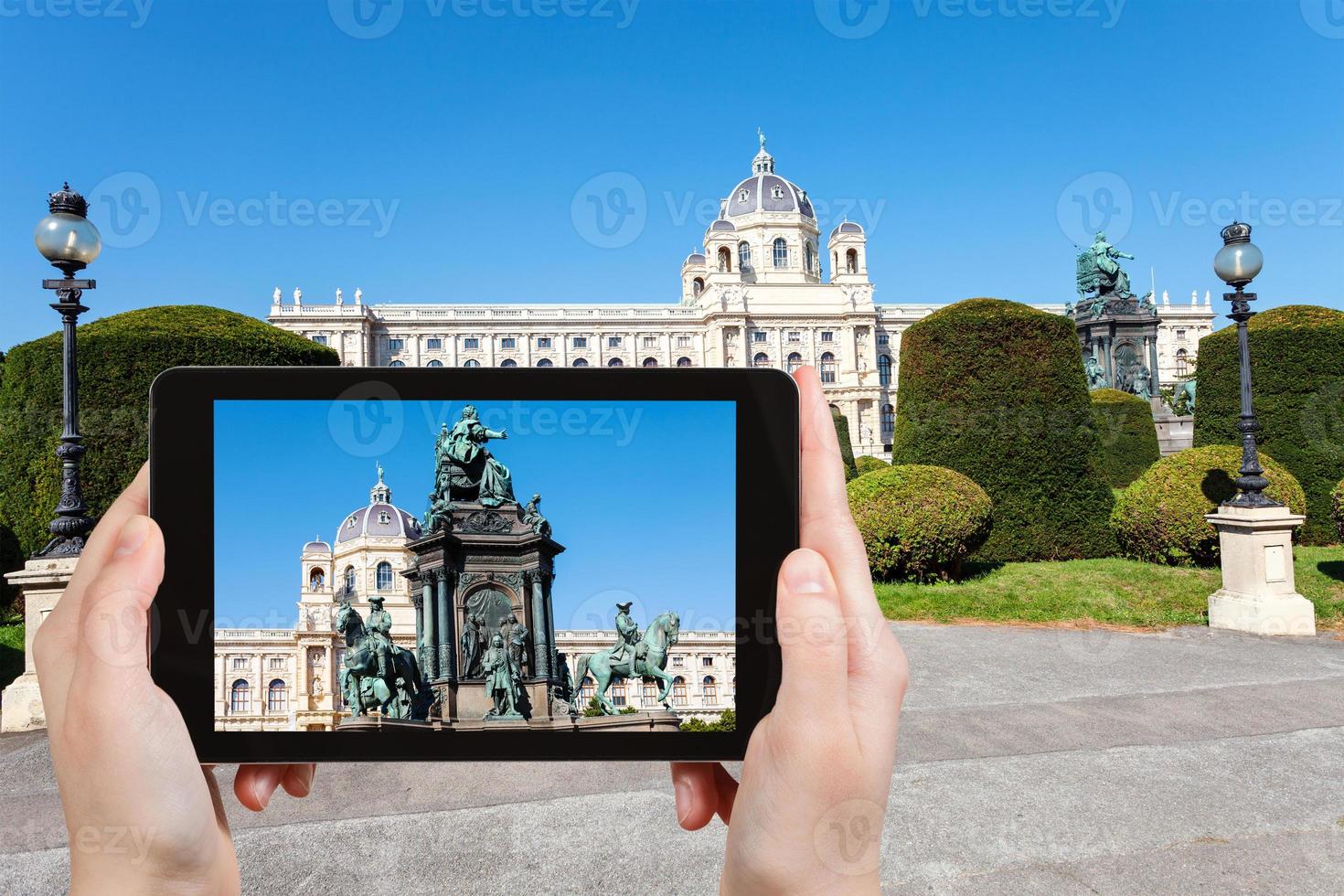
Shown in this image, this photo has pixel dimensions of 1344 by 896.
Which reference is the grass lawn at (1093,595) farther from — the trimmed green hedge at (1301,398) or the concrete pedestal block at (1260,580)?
the trimmed green hedge at (1301,398)

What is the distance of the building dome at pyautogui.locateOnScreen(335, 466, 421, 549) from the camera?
5.43 feet

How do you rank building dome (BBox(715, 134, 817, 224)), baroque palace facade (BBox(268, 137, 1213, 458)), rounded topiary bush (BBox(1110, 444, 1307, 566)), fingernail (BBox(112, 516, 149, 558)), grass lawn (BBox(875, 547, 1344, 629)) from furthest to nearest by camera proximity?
building dome (BBox(715, 134, 817, 224))
baroque palace facade (BBox(268, 137, 1213, 458))
rounded topiary bush (BBox(1110, 444, 1307, 566))
grass lawn (BBox(875, 547, 1344, 629))
fingernail (BBox(112, 516, 149, 558))

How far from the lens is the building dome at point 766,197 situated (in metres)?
70.7

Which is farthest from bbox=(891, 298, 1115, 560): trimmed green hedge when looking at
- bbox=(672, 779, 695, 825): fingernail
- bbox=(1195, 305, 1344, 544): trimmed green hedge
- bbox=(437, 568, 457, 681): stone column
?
bbox=(437, 568, 457, 681): stone column

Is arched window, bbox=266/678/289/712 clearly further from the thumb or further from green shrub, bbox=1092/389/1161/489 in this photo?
green shrub, bbox=1092/389/1161/489

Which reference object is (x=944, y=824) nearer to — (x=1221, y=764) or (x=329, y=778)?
(x=1221, y=764)

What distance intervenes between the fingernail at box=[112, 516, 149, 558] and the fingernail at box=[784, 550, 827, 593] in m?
1.30

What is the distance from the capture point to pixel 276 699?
1659 millimetres

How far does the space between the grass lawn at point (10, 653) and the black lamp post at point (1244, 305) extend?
13.4 meters

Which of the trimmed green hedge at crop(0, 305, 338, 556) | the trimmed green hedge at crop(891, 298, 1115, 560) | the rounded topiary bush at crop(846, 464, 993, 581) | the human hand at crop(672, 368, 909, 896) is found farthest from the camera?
the trimmed green hedge at crop(891, 298, 1115, 560)

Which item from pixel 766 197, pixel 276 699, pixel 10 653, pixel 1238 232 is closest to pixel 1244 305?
pixel 1238 232

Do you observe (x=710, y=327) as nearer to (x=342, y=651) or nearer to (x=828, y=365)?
(x=828, y=365)

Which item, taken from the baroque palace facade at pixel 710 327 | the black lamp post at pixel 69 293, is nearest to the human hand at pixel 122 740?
the black lamp post at pixel 69 293

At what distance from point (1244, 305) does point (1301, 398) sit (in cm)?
630
